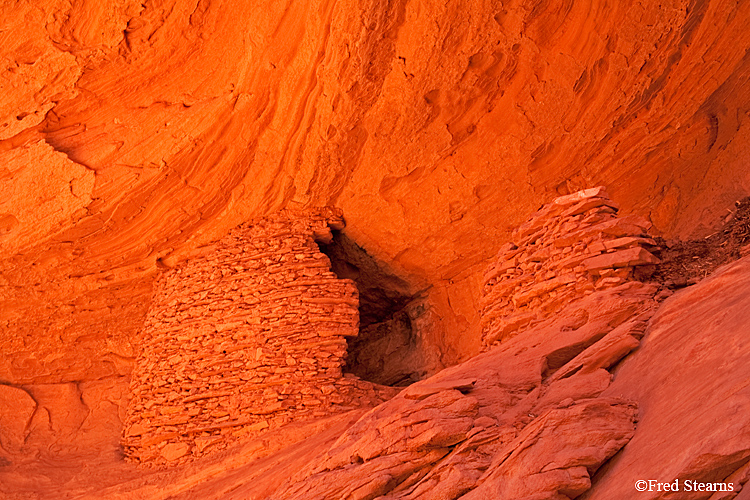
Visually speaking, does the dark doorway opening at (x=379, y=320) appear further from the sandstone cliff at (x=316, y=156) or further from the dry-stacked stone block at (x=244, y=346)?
the dry-stacked stone block at (x=244, y=346)

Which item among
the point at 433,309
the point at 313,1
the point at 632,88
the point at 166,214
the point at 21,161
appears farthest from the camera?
the point at 433,309

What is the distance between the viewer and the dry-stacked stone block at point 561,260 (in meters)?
4.64

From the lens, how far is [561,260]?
489cm

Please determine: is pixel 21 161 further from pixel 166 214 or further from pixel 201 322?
pixel 201 322

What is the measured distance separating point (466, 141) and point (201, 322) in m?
3.48

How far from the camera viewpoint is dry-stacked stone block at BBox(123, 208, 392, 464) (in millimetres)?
6832

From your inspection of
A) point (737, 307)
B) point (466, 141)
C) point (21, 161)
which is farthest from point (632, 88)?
point (21, 161)

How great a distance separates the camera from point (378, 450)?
12.4 ft
